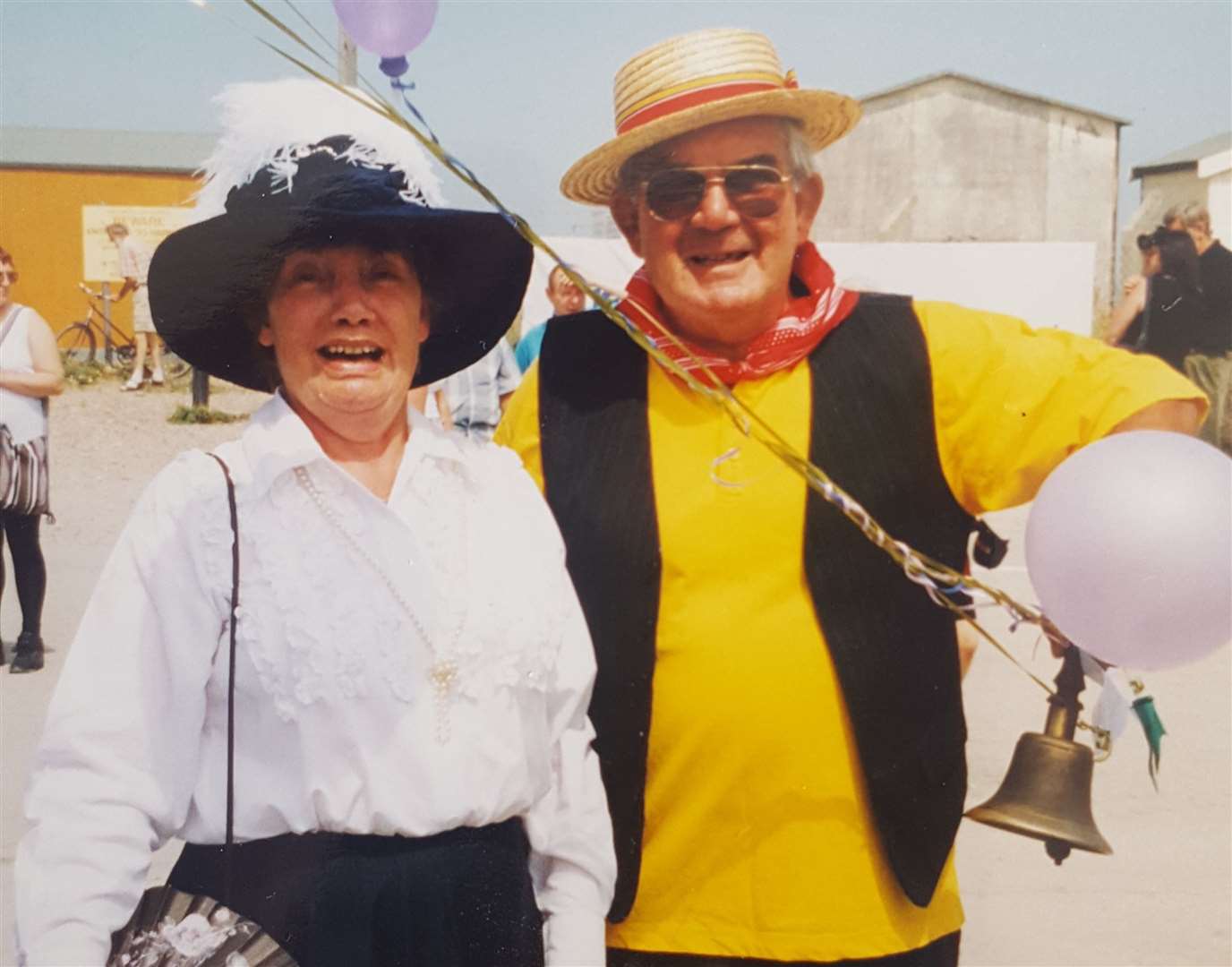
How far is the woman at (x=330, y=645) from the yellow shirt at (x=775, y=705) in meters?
0.20

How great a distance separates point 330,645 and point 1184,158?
20795 millimetres

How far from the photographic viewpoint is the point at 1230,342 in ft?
24.8

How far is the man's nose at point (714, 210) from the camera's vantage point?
7.06ft

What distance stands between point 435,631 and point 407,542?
5.4 inches

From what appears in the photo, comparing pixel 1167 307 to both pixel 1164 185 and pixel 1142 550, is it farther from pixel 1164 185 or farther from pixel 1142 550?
pixel 1164 185

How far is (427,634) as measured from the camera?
181 cm

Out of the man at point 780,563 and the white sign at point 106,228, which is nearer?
the man at point 780,563

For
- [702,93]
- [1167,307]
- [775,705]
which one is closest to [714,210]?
[702,93]

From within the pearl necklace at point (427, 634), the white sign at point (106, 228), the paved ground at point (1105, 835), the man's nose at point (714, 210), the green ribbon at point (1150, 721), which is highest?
the white sign at point (106, 228)

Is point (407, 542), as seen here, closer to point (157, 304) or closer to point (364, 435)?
point (364, 435)

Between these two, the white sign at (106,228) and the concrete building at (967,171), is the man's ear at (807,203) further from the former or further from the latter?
the concrete building at (967,171)

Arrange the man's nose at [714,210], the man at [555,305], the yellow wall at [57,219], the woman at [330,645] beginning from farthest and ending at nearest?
the yellow wall at [57,219], the man at [555,305], the man's nose at [714,210], the woman at [330,645]

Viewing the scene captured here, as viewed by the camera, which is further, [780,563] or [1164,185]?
[1164,185]

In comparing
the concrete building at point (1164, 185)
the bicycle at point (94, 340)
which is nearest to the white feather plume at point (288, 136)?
the bicycle at point (94, 340)
